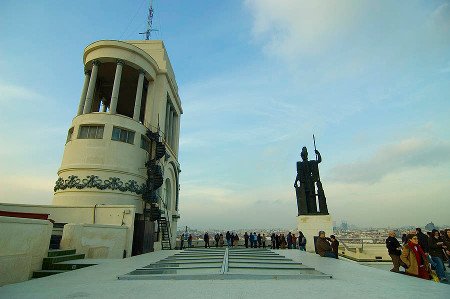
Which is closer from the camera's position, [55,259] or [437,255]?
[55,259]

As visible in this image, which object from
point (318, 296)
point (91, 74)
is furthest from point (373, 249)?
point (91, 74)

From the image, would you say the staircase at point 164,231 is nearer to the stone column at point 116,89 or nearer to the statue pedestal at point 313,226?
the stone column at point 116,89

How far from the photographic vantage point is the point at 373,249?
21031mm

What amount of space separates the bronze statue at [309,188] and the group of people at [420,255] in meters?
5.65

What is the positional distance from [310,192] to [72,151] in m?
20.6

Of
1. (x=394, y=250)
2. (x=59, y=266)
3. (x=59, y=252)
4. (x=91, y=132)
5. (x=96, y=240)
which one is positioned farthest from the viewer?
(x=91, y=132)

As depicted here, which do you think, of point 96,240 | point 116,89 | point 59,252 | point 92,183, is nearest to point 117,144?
point 92,183

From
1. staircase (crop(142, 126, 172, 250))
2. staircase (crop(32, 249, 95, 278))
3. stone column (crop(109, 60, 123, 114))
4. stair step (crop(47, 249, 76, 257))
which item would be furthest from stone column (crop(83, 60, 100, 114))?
staircase (crop(32, 249, 95, 278))

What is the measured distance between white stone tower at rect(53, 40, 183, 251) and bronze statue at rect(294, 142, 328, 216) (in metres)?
11.0

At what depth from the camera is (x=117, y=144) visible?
23062 mm

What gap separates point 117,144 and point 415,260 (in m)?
22.3

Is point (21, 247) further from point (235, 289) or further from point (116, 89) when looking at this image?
point (116, 89)

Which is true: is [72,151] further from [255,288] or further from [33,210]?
[255,288]

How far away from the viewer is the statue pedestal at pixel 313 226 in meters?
15.7
